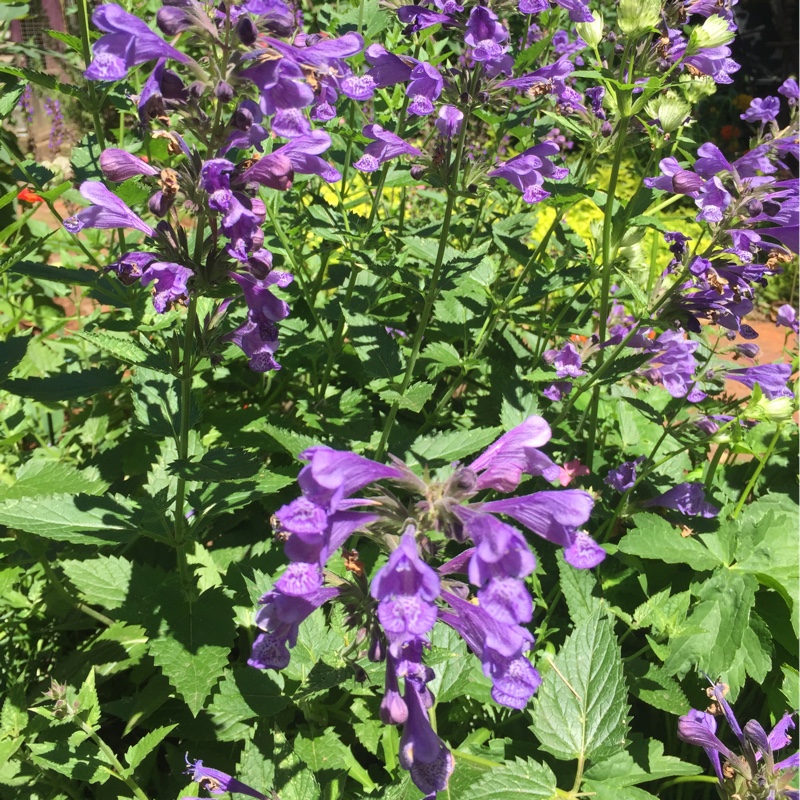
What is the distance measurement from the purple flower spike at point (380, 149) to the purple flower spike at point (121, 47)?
0.91 meters

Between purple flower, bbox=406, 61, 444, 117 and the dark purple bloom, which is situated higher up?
purple flower, bbox=406, 61, 444, 117

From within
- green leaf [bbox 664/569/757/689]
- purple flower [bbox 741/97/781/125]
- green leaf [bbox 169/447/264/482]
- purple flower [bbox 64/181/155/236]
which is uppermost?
purple flower [bbox 741/97/781/125]

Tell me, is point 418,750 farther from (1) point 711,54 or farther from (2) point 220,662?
(1) point 711,54

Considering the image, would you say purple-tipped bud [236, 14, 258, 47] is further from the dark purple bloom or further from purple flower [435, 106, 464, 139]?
purple flower [435, 106, 464, 139]

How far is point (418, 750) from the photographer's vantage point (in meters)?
1.54

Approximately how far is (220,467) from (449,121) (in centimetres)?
Answer: 153

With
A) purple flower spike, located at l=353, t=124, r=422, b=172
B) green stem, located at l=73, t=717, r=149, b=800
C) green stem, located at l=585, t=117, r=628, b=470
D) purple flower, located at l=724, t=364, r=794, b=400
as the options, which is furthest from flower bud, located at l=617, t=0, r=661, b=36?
green stem, located at l=73, t=717, r=149, b=800

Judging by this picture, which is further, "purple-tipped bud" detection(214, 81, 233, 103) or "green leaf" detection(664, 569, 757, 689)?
"green leaf" detection(664, 569, 757, 689)

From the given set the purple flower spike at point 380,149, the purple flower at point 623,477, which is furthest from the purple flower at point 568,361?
the purple flower spike at point 380,149

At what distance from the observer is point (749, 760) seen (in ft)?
6.77

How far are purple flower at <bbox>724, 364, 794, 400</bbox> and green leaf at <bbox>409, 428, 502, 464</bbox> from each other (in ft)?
4.48

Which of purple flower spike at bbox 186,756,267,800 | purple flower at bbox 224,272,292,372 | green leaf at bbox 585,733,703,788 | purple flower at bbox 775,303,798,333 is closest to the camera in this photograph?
purple flower spike at bbox 186,756,267,800

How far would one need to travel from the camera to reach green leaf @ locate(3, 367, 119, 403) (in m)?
2.43

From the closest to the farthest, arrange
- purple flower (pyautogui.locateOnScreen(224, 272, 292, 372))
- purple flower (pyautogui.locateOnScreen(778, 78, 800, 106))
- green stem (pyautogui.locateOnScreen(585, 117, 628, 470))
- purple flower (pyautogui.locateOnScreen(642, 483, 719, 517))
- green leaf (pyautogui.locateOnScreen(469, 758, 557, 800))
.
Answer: green leaf (pyautogui.locateOnScreen(469, 758, 557, 800))
purple flower (pyautogui.locateOnScreen(224, 272, 292, 372))
green stem (pyautogui.locateOnScreen(585, 117, 628, 470))
purple flower (pyautogui.locateOnScreen(778, 78, 800, 106))
purple flower (pyautogui.locateOnScreen(642, 483, 719, 517))
